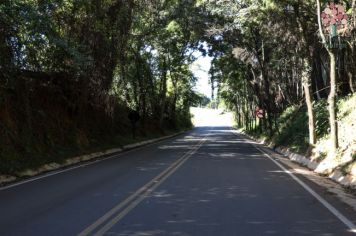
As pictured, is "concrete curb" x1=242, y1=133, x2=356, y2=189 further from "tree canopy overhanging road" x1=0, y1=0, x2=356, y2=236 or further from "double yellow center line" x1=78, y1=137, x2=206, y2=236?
"double yellow center line" x1=78, y1=137, x2=206, y2=236

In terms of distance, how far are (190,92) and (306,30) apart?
6294 cm

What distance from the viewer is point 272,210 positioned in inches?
389

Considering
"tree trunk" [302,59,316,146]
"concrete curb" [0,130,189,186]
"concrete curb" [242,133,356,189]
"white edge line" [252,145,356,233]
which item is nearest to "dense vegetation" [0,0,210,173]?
"concrete curb" [0,130,189,186]

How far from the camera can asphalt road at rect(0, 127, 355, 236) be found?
324 inches

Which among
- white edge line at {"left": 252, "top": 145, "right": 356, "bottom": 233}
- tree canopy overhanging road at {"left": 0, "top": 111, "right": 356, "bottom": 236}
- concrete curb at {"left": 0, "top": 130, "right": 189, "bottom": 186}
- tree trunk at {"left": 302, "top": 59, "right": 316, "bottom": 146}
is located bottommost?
white edge line at {"left": 252, "top": 145, "right": 356, "bottom": 233}

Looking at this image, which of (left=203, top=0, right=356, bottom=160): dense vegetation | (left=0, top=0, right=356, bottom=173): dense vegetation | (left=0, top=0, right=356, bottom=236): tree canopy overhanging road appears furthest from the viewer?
(left=203, top=0, right=356, bottom=160): dense vegetation

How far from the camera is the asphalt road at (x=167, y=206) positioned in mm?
8227

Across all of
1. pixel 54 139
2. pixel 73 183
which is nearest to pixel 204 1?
pixel 54 139

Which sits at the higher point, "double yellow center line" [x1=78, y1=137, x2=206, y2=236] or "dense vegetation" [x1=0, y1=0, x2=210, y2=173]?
"dense vegetation" [x1=0, y1=0, x2=210, y2=173]

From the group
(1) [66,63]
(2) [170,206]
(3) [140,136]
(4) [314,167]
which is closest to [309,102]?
(4) [314,167]

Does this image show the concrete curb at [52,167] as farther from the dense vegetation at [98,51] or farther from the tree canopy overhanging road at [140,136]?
the dense vegetation at [98,51]

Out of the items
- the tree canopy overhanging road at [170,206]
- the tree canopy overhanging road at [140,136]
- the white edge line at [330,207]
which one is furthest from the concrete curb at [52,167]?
the white edge line at [330,207]

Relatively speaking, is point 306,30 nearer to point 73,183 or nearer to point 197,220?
point 73,183

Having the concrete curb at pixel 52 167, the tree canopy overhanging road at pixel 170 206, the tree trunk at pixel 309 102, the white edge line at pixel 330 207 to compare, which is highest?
the tree trunk at pixel 309 102
